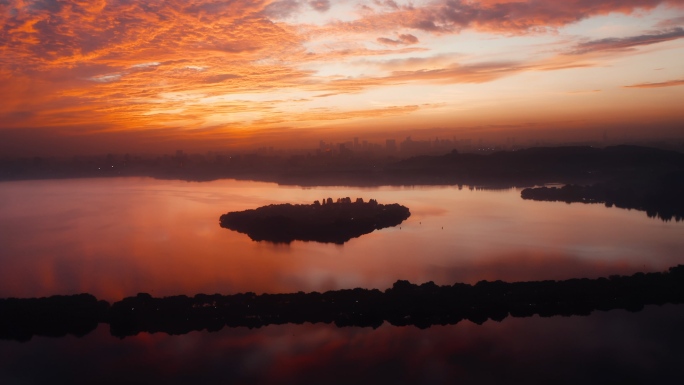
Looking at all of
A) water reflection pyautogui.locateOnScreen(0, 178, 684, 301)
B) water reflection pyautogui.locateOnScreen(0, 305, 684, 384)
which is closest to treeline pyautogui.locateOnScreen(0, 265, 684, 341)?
water reflection pyautogui.locateOnScreen(0, 305, 684, 384)

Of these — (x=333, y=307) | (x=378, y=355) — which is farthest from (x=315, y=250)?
(x=378, y=355)

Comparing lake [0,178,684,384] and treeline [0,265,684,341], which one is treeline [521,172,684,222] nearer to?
lake [0,178,684,384]

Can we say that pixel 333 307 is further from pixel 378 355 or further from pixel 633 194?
pixel 633 194

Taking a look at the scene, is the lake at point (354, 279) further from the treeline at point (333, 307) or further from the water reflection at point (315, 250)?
the treeline at point (333, 307)

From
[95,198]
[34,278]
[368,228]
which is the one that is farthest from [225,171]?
[34,278]

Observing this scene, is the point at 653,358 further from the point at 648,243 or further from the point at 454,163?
the point at 454,163

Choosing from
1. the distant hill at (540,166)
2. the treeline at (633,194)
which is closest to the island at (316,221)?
the treeline at (633,194)

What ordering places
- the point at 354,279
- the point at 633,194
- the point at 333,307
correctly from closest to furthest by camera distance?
the point at 333,307 < the point at 354,279 < the point at 633,194
